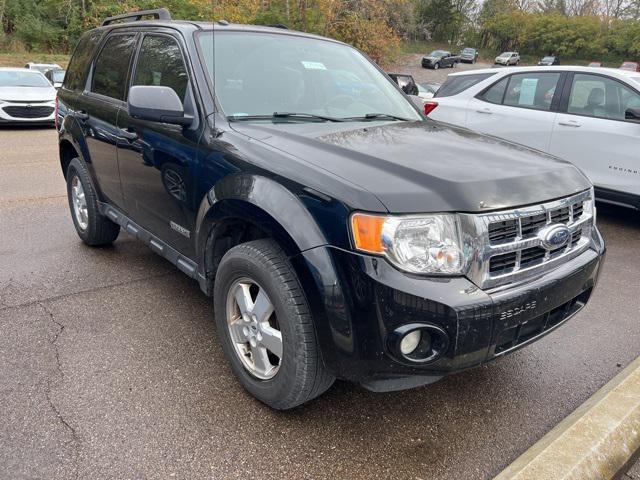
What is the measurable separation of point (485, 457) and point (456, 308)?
83cm

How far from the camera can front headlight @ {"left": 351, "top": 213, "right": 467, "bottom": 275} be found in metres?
1.98

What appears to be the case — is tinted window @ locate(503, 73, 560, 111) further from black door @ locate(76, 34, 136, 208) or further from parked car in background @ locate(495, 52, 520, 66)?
parked car in background @ locate(495, 52, 520, 66)

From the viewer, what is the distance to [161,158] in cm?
311

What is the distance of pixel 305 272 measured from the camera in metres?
2.12

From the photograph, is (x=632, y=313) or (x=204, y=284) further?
(x=632, y=313)

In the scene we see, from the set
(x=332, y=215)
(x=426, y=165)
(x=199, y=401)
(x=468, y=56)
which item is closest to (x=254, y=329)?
(x=199, y=401)

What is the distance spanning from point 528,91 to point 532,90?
5cm

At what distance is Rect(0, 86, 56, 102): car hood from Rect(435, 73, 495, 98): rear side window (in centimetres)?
1047

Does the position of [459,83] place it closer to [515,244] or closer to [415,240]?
[515,244]

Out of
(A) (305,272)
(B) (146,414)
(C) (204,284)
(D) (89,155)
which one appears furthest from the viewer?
(D) (89,155)

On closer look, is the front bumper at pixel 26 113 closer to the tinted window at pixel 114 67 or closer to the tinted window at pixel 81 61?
the tinted window at pixel 81 61

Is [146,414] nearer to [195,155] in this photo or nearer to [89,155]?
[195,155]

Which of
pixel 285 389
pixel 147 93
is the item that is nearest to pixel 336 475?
pixel 285 389

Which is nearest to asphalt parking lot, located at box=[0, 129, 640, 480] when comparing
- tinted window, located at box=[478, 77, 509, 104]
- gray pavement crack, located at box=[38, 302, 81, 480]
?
gray pavement crack, located at box=[38, 302, 81, 480]
